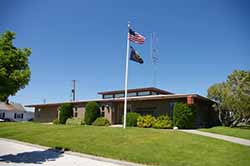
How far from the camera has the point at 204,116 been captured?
2558 cm

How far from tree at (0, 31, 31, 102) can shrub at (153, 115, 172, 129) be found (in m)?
14.4

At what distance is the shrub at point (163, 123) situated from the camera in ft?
71.9

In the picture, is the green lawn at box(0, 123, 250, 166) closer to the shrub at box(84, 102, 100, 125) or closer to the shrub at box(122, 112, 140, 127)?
the shrub at box(122, 112, 140, 127)

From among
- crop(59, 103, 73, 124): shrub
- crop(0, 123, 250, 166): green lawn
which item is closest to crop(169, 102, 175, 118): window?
crop(0, 123, 250, 166): green lawn

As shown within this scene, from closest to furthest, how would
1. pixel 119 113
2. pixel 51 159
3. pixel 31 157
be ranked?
1. pixel 51 159
2. pixel 31 157
3. pixel 119 113

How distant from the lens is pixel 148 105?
25.7 meters

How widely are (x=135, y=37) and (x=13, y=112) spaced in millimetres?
48142

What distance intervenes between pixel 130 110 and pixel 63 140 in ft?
44.6

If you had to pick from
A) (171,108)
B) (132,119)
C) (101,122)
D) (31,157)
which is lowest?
(31,157)

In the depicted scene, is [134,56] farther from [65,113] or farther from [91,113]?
[65,113]

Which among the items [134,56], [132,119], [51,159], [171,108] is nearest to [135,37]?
[134,56]

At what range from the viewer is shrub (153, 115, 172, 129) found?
863 inches

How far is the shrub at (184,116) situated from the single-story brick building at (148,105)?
Result: 2.04 feet

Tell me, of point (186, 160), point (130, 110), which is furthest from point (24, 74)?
point (130, 110)
